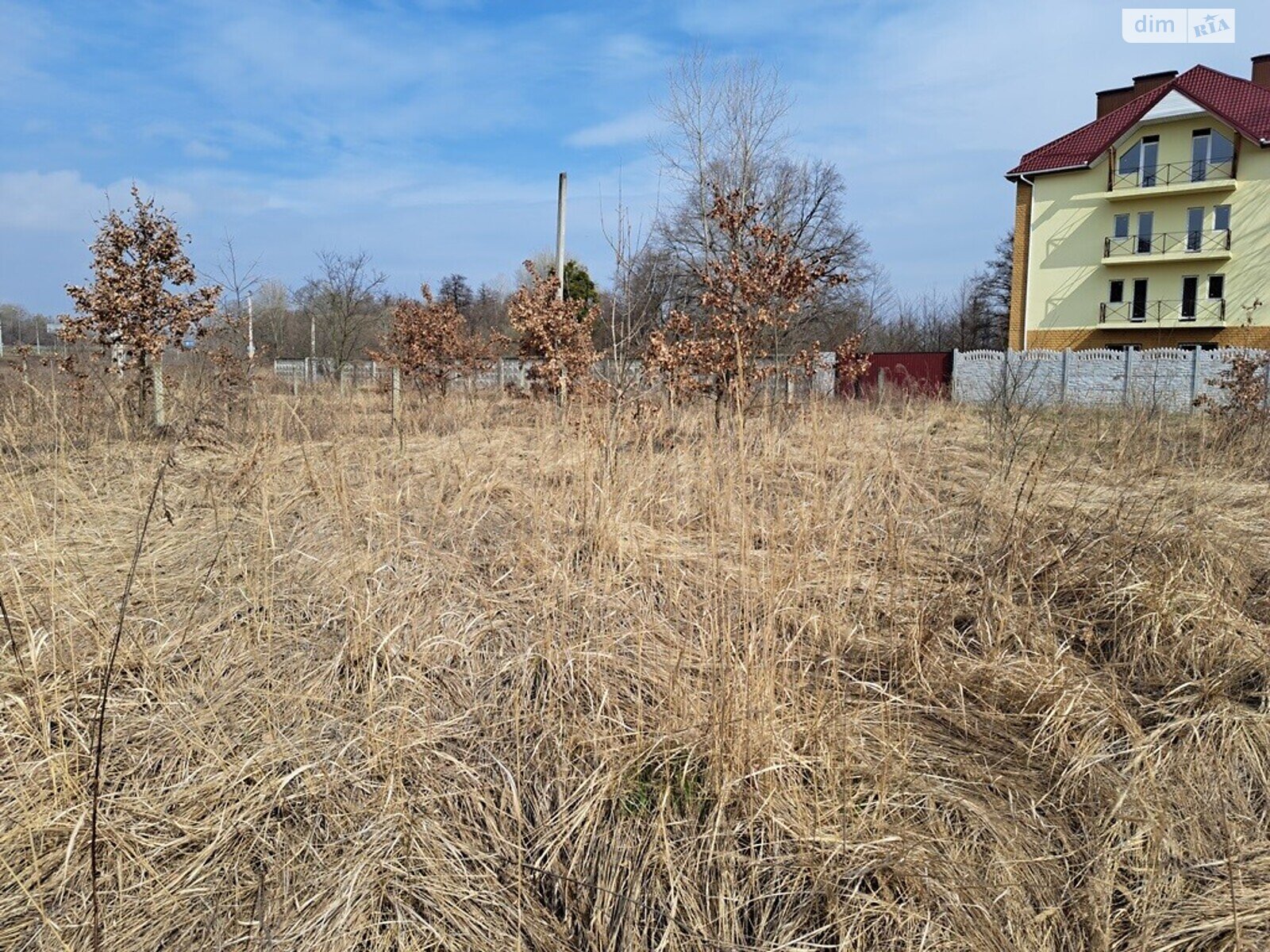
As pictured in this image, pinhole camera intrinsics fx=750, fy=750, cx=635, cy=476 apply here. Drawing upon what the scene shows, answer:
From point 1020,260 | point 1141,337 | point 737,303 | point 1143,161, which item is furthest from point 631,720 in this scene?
point 1143,161

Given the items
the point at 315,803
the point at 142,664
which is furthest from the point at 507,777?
the point at 142,664

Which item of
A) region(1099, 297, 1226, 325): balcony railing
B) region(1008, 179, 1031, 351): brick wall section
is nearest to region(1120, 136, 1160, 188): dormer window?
region(1008, 179, 1031, 351): brick wall section

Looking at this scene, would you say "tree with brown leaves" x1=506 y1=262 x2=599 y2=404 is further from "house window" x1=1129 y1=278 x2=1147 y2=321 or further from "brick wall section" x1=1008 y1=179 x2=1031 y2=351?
"house window" x1=1129 y1=278 x2=1147 y2=321

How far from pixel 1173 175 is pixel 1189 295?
4.03m

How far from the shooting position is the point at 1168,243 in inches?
1003

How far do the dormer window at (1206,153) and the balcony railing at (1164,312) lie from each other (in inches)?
157

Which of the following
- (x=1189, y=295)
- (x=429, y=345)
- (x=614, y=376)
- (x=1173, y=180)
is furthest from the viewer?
(x=1189, y=295)

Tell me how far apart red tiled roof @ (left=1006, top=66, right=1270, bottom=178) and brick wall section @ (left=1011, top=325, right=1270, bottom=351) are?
565 cm

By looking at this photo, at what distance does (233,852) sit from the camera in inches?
74.9

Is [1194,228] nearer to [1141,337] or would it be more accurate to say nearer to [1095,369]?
[1141,337]

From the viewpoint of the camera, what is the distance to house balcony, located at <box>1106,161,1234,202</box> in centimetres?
2409

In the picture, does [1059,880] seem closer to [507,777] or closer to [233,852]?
[507,777]

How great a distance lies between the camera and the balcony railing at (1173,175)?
24.3 m

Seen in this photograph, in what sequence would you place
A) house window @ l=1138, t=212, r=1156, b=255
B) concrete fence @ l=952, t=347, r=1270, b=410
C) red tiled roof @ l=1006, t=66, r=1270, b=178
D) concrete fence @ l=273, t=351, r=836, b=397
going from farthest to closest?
1. house window @ l=1138, t=212, r=1156, b=255
2. red tiled roof @ l=1006, t=66, r=1270, b=178
3. concrete fence @ l=952, t=347, r=1270, b=410
4. concrete fence @ l=273, t=351, r=836, b=397
